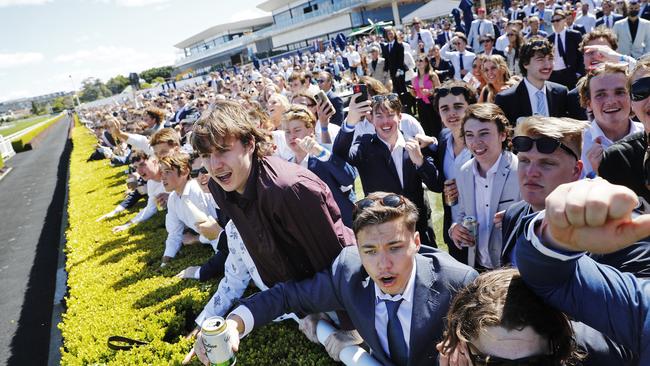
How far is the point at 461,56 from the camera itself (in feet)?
30.5

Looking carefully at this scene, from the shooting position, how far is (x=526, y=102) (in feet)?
14.9

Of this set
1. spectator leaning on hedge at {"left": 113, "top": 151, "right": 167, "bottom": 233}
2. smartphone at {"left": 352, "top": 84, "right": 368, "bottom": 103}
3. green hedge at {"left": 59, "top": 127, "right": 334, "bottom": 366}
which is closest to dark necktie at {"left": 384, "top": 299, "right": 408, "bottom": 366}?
green hedge at {"left": 59, "top": 127, "right": 334, "bottom": 366}

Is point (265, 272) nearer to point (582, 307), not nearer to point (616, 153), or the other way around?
point (582, 307)

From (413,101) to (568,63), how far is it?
4.10m

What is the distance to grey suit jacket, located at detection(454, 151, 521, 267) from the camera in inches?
121

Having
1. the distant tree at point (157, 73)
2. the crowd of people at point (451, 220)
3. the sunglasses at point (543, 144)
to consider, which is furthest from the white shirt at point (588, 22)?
the distant tree at point (157, 73)

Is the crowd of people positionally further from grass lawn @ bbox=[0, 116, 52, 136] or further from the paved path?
grass lawn @ bbox=[0, 116, 52, 136]

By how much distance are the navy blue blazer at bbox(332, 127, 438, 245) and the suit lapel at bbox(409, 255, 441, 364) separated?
1771 mm

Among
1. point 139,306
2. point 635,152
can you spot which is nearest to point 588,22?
point 635,152

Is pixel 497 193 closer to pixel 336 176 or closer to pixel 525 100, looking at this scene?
pixel 336 176

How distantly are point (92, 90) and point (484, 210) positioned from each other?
159881mm

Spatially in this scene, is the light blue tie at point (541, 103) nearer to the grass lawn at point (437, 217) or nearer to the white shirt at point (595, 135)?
the white shirt at point (595, 135)

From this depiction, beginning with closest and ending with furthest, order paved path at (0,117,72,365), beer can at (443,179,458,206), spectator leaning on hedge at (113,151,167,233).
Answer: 1. beer can at (443,179,458,206)
2. paved path at (0,117,72,365)
3. spectator leaning on hedge at (113,151,167,233)

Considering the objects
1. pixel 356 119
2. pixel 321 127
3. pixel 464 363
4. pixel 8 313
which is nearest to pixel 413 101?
pixel 321 127
